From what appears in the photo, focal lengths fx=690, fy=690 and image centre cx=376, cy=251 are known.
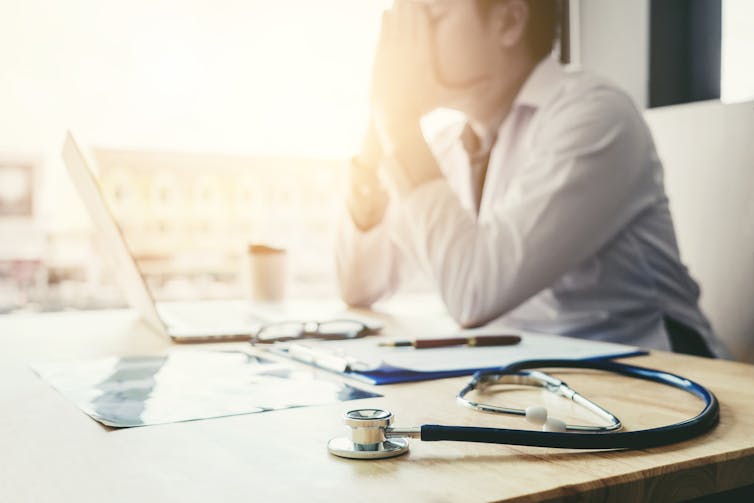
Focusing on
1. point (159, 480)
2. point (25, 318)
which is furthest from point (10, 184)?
point (159, 480)

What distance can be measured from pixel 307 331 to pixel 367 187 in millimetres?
644

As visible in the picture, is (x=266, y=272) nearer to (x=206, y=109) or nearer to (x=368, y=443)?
(x=368, y=443)

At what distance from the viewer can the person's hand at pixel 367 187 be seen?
1402 millimetres

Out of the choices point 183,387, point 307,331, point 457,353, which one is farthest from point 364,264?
point 183,387

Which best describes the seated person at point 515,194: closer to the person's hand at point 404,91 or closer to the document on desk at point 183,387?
the person's hand at point 404,91

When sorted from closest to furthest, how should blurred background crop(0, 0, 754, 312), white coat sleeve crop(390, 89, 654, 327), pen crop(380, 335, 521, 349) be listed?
pen crop(380, 335, 521, 349) → white coat sleeve crop(390, 89, 654, 327) → blurred background crop(0, 0, 754, 312)

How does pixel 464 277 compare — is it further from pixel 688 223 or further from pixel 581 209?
pixel 688 223

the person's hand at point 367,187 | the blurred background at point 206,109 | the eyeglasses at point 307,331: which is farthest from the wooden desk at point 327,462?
the person's hand at point 367,187

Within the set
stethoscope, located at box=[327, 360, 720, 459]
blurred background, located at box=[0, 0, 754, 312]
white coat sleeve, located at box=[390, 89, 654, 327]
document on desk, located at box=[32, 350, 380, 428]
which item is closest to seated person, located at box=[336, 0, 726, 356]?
white coat sleeve, located at box=[390, 89, 654, 327]

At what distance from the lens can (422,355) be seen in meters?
0.65

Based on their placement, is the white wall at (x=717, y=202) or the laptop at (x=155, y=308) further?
the white wall at (x=717, y=202)

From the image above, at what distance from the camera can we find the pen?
700 millimetres

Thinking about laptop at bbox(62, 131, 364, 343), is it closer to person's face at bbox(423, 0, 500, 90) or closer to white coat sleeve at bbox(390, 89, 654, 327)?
white coat sleeve at bbox(390, 89, 654, 327)

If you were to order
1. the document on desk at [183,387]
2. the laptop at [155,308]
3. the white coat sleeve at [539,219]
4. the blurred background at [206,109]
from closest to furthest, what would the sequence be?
the document on desk at [183,387] < the laptop at [155,308] < the white coat sleeve at [539,219] < the blurred background at [206,109]
